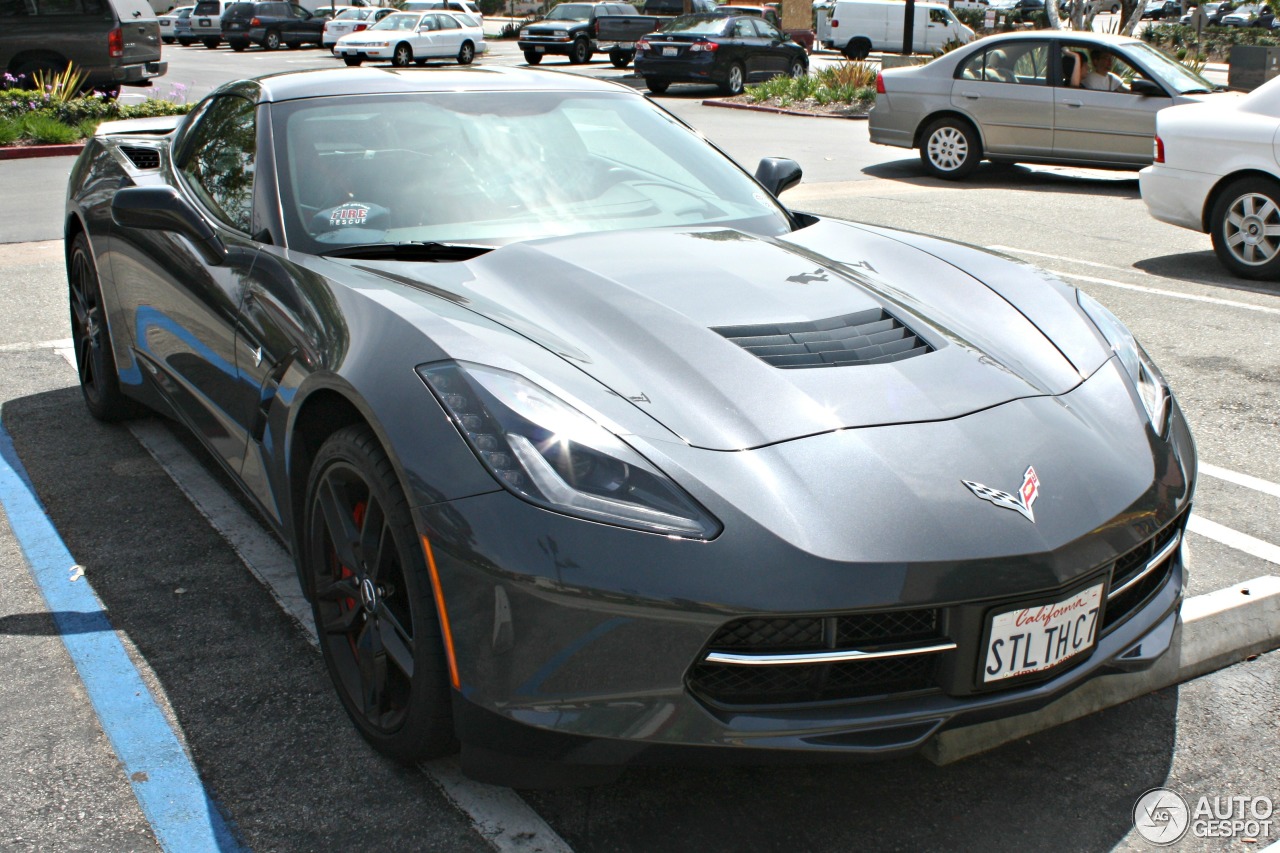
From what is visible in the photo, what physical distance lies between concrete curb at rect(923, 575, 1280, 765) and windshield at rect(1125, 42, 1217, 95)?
381 inches

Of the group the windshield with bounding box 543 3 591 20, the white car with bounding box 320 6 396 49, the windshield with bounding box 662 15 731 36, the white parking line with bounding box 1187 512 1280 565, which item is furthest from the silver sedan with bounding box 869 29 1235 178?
the white car with bounding box 320 6 396 49

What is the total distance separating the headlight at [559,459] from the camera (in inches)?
88.6

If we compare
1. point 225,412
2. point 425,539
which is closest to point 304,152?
point 225,412

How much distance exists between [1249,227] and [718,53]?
16695 mm

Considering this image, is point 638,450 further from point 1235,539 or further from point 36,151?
point 36,151

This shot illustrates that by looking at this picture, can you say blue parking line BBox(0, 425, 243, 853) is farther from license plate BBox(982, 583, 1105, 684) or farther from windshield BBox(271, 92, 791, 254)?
license plate BBox(982, 583, 1105, 684)

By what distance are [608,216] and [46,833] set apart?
2163mm

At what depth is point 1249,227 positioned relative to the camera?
26.2 ft

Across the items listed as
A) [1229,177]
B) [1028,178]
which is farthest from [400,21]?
[1229,177]

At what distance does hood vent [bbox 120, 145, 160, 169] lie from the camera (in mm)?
→ 4980

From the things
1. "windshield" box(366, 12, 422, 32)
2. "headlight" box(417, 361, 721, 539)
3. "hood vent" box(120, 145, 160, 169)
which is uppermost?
"windshield" box(366, 12, 422, 32)

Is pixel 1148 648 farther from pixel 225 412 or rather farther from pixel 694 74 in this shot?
pixel 694 74

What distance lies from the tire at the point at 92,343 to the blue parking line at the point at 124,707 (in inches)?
32.8

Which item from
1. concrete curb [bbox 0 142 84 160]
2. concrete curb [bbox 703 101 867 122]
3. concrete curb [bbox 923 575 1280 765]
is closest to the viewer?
concrete curb [bbox 923 575 1280 765]
